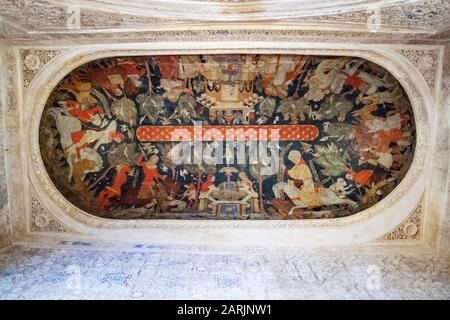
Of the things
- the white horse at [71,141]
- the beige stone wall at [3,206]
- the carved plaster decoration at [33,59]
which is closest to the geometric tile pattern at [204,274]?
the beige stone wall at [3,206]

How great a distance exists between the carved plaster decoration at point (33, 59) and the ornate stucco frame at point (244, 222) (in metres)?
0.06

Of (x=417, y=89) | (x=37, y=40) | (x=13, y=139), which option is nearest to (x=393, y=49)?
(x=417, y=89)

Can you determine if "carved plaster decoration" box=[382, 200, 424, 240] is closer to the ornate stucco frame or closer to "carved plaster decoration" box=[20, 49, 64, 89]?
the ornate stucco frame

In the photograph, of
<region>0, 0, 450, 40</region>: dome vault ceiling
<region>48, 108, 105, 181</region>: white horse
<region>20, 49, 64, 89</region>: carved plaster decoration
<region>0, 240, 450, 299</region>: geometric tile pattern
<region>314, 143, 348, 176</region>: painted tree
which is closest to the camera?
<region>0, 0, 450, 40</region>: dome vault ceiling

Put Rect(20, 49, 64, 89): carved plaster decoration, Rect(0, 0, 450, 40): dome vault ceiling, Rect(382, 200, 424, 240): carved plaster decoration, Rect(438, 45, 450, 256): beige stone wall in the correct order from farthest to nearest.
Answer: Rect(382, 200, 424, 240): carved plaster decoration, Rect(20, 49, 64, 89): carved plaster decoration, Rect(438, 45, 450, 256): beige stone wall, Rect(0, 0, 450, 40): dome vault ceiling

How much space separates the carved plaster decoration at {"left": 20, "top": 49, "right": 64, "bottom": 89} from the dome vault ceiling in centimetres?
39

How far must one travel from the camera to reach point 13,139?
5.22m

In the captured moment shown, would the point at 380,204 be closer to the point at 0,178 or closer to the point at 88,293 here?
the point at 88,293

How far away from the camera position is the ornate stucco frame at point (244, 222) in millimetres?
4953

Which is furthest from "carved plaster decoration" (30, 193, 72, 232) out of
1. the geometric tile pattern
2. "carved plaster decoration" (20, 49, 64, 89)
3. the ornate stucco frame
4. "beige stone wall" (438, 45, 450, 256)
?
"beige stone wall" (438, 45, 450, 256)

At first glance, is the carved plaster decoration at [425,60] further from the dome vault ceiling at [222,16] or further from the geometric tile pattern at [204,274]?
the geometric tile pattern at [204,274]

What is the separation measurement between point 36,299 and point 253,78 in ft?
13.4

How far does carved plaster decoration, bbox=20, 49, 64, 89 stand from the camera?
5.05m

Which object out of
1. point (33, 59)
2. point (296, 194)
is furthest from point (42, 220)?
point (296, 194)
